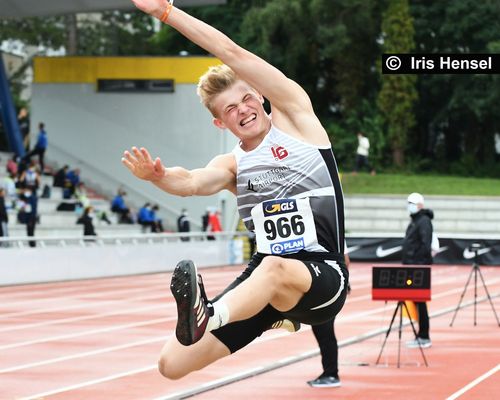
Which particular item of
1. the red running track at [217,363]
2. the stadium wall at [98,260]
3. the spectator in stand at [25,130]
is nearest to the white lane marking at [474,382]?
the red running track at [217,363]

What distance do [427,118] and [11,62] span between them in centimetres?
2144

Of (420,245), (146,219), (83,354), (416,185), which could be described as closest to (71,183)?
(146,219)

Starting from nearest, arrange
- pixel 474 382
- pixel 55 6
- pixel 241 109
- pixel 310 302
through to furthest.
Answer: pixel 310 302
pixel 241 109
pixel 474 382
pixel 55 6

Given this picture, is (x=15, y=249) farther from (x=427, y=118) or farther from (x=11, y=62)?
(x=11, y=62)

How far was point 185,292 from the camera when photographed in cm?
641

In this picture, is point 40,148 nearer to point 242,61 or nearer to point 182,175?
point 182,175

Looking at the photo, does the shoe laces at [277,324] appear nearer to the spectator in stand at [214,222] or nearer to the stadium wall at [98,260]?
the stadium wall at [98,260]

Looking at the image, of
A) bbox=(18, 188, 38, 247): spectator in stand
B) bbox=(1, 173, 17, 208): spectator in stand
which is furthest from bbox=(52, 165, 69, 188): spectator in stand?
bbox=(18, 188, 38, 247): spectator in stand

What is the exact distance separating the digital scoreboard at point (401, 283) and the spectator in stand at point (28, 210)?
14.9 meters

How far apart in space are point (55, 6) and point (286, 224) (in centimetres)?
2787

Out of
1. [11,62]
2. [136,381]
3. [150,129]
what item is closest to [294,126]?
[136,381]

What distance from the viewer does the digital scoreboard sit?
14.2m

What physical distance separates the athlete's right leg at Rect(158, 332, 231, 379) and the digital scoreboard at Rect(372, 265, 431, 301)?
289 inches

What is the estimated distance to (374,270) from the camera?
14.1m
